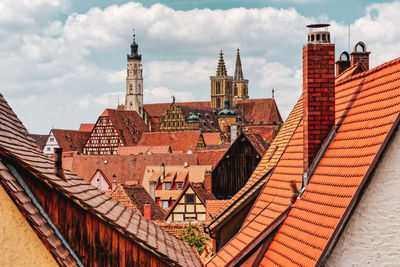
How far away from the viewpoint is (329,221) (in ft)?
19.3

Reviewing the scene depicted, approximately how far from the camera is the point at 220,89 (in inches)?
6452

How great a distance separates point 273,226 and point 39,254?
3663 mm

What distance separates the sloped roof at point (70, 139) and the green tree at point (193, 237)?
78205 mm

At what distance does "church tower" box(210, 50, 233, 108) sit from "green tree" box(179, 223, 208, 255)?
13528 centimetres

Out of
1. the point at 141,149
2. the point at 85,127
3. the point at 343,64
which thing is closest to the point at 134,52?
the point at 85,127

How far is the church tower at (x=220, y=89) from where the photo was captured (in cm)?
16138

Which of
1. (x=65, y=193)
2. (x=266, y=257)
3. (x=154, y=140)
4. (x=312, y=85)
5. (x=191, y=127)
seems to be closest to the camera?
(x=65, y=193)

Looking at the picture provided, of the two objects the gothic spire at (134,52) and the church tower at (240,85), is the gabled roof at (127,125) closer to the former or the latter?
the gothic spire at (134,52)

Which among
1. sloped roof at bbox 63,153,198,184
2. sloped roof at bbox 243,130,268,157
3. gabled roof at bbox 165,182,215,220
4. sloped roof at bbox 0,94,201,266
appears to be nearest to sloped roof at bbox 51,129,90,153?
sloped roof at bbox 63,153,198,184

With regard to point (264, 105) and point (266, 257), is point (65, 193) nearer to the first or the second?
point (266, 257)

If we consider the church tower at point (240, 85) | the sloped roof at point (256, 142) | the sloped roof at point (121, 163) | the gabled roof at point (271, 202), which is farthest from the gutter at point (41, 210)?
the church tower at point (240, 85)

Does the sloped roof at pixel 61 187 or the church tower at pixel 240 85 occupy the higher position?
the church tower at pixel 240 85

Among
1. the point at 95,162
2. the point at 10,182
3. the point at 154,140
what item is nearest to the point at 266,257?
the point at 10,182

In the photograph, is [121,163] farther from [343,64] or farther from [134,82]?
[134,82]
